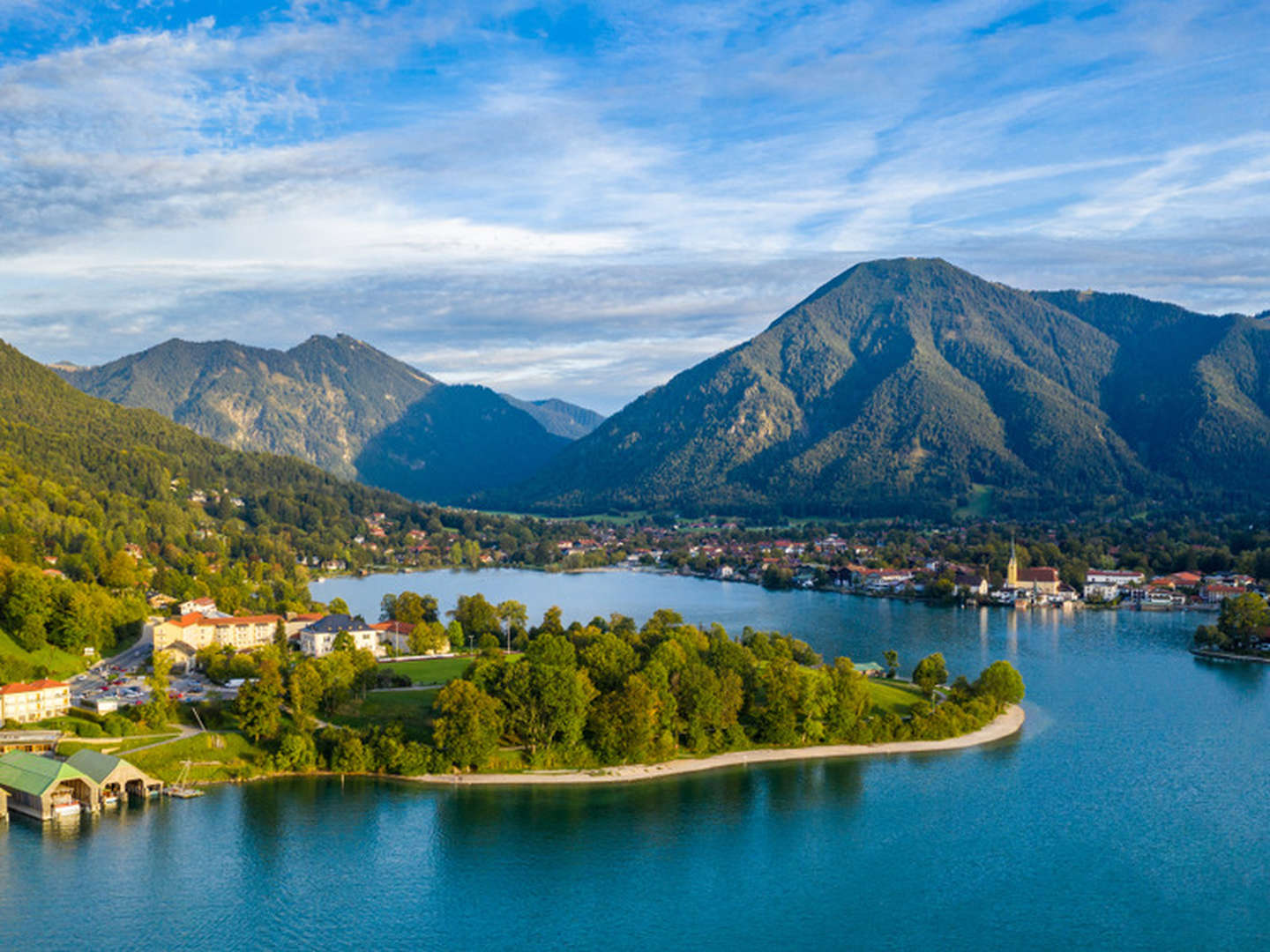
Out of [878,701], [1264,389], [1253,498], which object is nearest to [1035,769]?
[878,701]

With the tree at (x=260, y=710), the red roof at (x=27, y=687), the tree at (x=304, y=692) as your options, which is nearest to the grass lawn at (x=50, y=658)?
the red roof at (x=27, y=687)

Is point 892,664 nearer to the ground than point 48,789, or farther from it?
farther from it

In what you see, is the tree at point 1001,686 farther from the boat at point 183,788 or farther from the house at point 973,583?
the house at point 973,583

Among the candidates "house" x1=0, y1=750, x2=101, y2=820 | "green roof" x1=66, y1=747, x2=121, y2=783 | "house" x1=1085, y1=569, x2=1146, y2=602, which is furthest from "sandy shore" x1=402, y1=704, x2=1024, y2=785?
"house" x1=1085, y1=569, x2=1146, y2=602

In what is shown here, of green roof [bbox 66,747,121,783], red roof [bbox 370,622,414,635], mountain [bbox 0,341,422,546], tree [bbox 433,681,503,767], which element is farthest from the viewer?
mountain [bbox 0,341,422,546]

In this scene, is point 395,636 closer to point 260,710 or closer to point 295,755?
point 260,710

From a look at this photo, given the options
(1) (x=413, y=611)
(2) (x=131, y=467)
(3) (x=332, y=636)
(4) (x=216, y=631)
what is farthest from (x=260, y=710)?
(2) (x=131, y=467)

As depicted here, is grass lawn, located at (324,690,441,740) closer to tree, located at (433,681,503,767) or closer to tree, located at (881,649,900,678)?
tree, located at (433,681,503,767)
